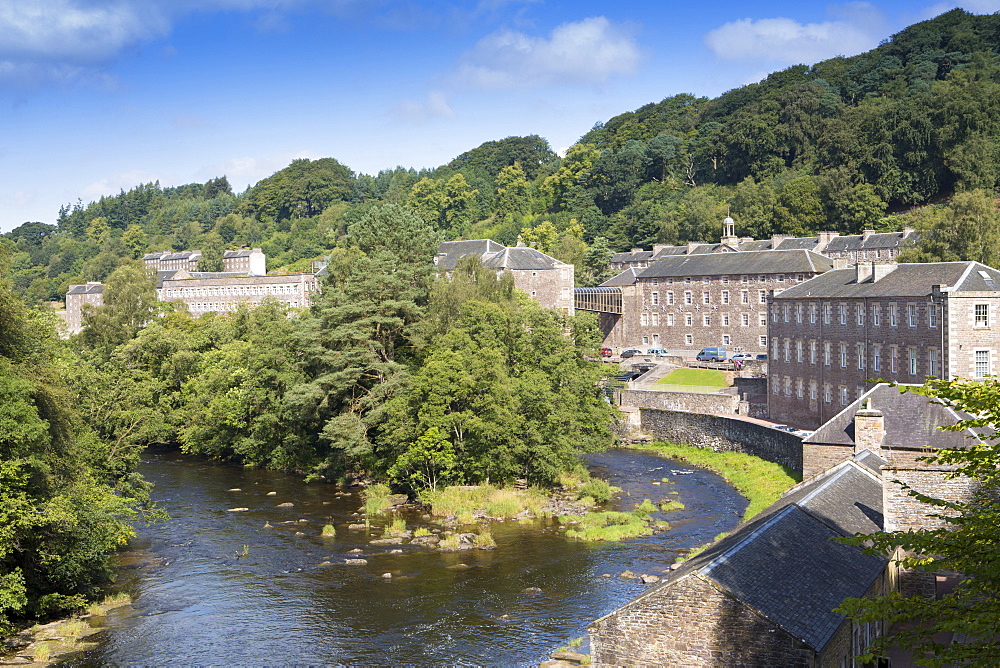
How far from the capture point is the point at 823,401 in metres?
47.8

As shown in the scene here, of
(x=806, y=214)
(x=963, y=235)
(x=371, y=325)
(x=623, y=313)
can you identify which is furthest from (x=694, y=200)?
(x=371, y=325)

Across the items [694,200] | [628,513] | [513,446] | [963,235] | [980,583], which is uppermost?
[694,200]

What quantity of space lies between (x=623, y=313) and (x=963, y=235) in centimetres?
3239

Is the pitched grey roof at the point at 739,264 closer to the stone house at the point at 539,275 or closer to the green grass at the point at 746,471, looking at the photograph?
the stone house at the point at 539,275

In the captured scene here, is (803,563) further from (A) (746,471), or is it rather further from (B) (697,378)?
(B) (697,378)

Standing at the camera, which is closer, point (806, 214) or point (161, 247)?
point (806, 214)

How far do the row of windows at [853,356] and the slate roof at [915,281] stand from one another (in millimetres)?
2679

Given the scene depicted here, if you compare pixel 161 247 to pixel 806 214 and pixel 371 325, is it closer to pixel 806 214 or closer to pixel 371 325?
pixel 806 214

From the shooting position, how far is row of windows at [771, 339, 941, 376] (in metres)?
40.9

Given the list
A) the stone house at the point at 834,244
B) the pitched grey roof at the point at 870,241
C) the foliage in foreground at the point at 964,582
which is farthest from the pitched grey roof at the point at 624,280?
the foliage in foreground at the point at 964,582

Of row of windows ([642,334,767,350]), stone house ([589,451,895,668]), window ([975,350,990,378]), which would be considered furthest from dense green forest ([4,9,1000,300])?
stone house ([589,451,895,668])

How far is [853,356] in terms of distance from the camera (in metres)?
45.7

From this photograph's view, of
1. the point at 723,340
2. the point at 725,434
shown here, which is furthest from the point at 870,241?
the point at 725,434

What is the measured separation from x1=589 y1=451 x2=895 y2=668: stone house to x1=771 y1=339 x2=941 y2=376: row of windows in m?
23.8
